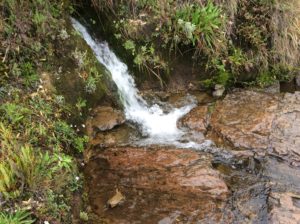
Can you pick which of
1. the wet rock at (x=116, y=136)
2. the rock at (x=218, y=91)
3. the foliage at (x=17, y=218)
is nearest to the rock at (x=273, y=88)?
the rock at (x=218, y=91)

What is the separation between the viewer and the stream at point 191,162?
14.1ft

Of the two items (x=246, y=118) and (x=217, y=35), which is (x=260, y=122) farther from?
(x=217, y=35)

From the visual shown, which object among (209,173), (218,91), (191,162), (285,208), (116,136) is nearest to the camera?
(285,208)

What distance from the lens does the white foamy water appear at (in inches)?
223

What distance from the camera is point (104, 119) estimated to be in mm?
5336

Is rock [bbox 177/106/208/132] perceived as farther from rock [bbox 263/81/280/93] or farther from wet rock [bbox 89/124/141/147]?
rock [bbox 263/81/280/93]

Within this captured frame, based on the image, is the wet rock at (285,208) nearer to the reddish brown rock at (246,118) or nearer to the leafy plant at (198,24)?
the reddish brown rock at (246,118)

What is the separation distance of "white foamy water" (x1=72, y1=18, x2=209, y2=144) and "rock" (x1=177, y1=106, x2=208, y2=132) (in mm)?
105

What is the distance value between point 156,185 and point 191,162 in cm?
58

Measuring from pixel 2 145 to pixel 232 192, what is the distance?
2574 mm

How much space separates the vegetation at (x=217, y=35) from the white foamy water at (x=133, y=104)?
29 cm

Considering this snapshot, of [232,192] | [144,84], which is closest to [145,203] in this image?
[232,192]

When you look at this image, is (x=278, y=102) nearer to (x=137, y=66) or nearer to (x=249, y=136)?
(x=249, y=136)

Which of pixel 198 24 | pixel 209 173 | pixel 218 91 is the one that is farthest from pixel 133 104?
pixel 209 173
